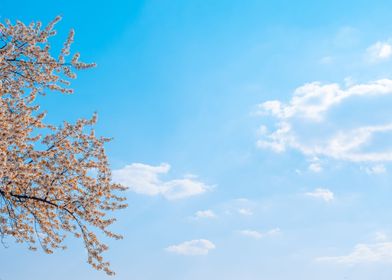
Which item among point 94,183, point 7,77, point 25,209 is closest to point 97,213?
point 94,183

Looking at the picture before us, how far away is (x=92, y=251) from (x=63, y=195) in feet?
7.55

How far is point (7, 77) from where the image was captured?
17656 mm

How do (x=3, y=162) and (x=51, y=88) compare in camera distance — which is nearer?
(x=3, y=162)

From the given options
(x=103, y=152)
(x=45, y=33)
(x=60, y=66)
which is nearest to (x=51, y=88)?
(x=60, y=66)

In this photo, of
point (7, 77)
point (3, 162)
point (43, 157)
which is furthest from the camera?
point (7, 77)

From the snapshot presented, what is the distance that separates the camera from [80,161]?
17250 mm

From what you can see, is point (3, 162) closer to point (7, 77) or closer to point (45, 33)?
point (7, 77)

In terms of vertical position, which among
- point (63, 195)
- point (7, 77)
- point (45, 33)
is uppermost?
point (45, 33)

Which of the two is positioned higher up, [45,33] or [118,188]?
[45,33]

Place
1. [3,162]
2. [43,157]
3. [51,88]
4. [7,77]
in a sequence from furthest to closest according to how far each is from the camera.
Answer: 1. [51,88]
2. [7,77]
3. [43,157]
4. [3,162]

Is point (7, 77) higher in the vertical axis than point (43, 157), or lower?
higher

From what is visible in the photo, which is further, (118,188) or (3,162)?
(118,188)

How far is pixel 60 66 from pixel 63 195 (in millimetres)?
4893

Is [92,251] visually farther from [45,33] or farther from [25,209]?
[45,33]
